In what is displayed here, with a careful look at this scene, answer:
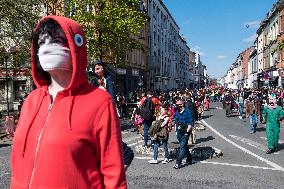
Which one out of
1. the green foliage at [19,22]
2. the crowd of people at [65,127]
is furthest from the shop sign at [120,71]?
the crowd of people at [65,127]

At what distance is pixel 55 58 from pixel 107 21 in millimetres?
23016

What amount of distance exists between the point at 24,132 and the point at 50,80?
1.08 ft

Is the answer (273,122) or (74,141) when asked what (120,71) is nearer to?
(273,122)

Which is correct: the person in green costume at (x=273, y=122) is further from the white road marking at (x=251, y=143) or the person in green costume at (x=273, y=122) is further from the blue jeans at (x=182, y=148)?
the blue jeans at (x=182, y=148)

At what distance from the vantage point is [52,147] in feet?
6.69

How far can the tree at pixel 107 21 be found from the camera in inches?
962

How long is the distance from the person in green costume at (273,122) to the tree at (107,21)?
1353 cm

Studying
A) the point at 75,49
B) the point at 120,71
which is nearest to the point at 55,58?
the point at 75,49

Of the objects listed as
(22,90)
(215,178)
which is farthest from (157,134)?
(22,90)

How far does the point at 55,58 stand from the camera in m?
2.12

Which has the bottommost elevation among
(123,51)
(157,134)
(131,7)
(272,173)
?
(272,173)

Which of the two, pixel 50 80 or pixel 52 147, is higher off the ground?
pixel 50 80

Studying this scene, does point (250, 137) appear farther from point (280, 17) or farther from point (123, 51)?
point (280, 17)

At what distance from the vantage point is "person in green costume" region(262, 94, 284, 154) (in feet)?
39.3
